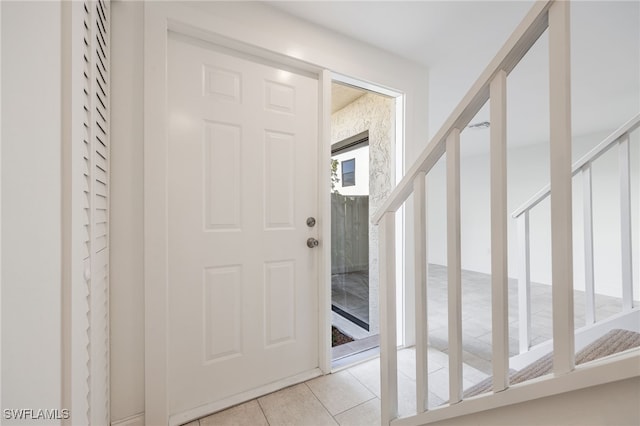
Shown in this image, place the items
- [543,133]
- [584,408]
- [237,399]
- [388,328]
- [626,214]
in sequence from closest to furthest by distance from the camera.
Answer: [584,408] < [388,328] < [626,214] < [237,399] < [543,133]

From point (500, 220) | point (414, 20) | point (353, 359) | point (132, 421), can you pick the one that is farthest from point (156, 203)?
point (414, 20)

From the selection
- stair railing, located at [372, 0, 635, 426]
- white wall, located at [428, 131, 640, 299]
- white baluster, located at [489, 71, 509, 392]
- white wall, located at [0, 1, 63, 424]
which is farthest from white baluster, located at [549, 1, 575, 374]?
white wall, located at [428, 131, 640, 299]

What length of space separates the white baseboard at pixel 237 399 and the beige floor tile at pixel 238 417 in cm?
3

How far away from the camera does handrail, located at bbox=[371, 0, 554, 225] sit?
61cm

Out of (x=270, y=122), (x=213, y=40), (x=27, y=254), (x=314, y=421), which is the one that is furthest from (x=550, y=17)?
(x=314, y=421)

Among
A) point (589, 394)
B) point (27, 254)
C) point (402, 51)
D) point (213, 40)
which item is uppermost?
point (402, 51)

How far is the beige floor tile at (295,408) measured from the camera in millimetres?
1356

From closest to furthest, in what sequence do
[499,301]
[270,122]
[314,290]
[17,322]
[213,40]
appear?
1. [17,322]
2. [499,301]
3. [213,40]
4. [270,122]
5. [314,290]

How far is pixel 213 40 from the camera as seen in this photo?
1455 millimetres

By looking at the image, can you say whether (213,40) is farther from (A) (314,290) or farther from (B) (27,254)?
(A) (314,290)

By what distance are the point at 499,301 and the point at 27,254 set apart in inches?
42.3

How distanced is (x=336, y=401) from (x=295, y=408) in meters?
0.24

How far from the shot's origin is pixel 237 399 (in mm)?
1485

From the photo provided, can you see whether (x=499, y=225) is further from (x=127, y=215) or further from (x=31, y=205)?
(x=127, y=215)
